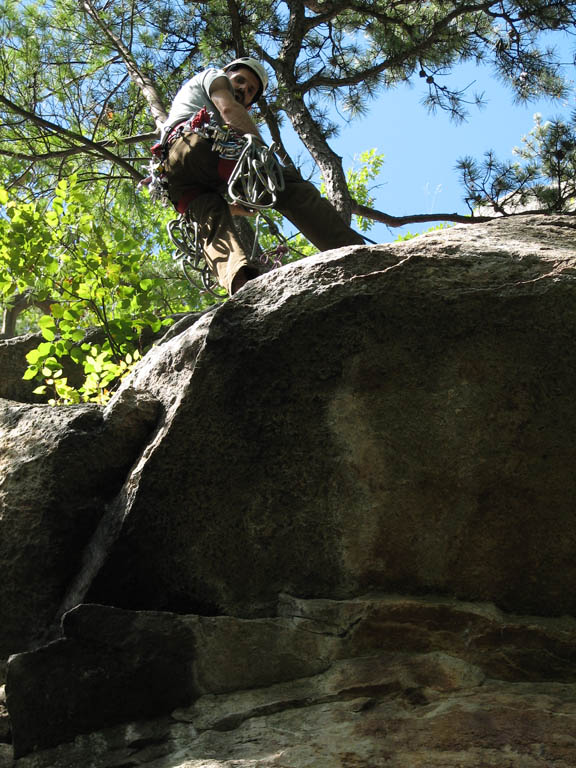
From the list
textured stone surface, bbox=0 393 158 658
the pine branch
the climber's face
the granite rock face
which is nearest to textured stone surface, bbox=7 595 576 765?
the granite rock face

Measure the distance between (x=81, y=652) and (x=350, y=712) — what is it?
75cm

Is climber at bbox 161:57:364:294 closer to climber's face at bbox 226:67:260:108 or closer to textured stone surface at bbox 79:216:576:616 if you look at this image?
climber's face at bbox 226:67:260:108

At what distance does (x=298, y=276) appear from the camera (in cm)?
263

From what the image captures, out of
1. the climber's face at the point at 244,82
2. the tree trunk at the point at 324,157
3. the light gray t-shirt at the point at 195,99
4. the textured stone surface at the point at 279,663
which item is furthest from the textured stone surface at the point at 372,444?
the tree trunk at the point at 324,157

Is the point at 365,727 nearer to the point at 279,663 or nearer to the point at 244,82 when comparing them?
the point at 279,663

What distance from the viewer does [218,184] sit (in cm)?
424

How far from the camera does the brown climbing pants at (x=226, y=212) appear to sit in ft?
13.1

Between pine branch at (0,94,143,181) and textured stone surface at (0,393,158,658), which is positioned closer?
textured stone surface at (0,393,158,658)

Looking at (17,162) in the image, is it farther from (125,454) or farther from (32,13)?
(125,454)

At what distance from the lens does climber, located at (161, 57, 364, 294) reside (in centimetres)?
398

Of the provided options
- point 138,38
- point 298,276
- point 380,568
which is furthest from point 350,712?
point 138,38

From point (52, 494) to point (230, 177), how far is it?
1.71 m

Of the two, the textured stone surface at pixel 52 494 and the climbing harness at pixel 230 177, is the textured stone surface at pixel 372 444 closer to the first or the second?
the textured stone surface at pixel 52 494

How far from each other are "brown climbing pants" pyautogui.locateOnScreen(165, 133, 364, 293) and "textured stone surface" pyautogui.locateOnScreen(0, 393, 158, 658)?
126 cm
